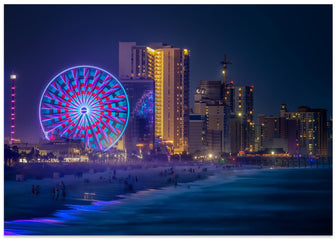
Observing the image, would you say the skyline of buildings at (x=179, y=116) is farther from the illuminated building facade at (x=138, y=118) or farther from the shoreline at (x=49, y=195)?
the shoreline at (x=49, y=195)

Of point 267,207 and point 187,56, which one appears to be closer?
point 267,207

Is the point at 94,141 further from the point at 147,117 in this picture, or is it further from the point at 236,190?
the point at 147,117

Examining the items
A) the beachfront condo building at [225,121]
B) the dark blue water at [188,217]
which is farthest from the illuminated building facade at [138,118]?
the dark blue water at [188,217]

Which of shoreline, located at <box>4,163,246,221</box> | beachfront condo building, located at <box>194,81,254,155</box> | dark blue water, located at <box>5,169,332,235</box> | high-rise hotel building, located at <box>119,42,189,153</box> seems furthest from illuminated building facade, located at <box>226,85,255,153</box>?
dark blue water, located at <box>5,169,332,235</box>

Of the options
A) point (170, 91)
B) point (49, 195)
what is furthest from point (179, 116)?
point (49, 195)

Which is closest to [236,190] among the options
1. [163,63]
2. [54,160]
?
[54,160]

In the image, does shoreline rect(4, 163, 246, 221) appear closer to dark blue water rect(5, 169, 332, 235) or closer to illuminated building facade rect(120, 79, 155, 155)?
dark blue water rect(5, 169, 332, 235)
